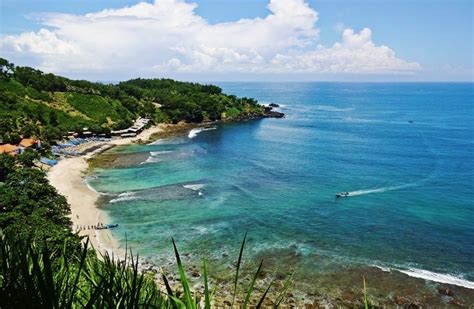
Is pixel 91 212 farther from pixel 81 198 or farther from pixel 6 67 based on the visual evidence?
pixel 6 67

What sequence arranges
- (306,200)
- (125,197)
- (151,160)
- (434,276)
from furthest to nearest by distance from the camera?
1. (151,160)
2. (125,197)
3. (306,200)
4. (434,276)

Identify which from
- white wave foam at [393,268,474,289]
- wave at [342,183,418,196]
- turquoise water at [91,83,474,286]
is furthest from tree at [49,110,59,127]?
white wave foam at [393,268,474,289]

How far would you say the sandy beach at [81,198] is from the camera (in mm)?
38938

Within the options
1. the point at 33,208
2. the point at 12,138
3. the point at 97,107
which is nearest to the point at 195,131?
the point at 97,107

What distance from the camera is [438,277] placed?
107ft

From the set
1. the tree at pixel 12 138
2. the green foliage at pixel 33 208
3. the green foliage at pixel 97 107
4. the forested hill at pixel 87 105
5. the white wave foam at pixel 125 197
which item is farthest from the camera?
the green foliage at pixel 97 107

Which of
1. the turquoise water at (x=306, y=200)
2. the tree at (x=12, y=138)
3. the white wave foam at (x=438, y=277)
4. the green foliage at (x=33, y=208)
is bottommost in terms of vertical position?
the white wave foam at (x=438, y=277)

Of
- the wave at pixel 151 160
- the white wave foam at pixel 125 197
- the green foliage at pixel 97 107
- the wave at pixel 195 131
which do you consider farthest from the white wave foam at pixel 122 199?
the green foliage at pixel 97 107

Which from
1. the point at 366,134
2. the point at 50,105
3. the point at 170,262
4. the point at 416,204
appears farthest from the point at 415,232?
the point at 50,105

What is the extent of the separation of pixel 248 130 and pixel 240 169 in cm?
4137

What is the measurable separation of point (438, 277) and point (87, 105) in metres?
88.0

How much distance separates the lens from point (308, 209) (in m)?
47.8

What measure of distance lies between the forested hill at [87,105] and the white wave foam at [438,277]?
63493mm

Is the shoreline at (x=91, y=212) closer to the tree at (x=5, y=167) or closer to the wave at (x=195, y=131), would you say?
the tree at (x=5, y=167)
